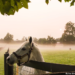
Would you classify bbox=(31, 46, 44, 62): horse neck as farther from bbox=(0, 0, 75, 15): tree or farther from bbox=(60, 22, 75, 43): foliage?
bbox=(60, 22, 75, 43): foliage

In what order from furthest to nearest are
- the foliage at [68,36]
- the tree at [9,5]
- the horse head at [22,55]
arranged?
the foliage at [68,36]
the horse head at [22,55]
the tree at [9,5]

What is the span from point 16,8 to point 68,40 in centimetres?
1847

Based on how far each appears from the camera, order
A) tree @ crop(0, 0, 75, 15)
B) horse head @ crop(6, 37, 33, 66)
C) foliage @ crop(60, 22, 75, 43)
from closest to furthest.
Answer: tree @ crop(0, 0, 75, 15), horse head @ crop(6, 37, 33, 66), foliage @ crop(60, 22, 75, 43)

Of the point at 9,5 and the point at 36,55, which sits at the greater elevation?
the point at 9,5

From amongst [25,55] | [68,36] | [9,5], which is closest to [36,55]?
[25,55]

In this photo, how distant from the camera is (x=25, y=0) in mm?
1314

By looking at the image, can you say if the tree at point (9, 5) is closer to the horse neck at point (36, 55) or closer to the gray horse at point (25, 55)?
the gray horse at point (25, 55)

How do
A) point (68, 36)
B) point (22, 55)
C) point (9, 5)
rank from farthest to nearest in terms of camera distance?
point (68, 36), point (22, 55), point (9, 5)

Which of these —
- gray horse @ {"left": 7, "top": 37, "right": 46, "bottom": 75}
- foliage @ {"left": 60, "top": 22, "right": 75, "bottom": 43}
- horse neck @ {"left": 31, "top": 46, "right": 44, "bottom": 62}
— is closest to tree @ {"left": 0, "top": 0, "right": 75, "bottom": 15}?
gray horse @ {"left": 7, "top": 37, "right": 46, "bottom": 75}

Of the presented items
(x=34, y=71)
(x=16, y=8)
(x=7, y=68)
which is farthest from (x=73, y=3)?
(x=7, y=68)

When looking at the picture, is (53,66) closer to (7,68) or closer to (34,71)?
(34,71)

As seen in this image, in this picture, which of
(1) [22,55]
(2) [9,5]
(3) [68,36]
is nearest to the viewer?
(2) [9,5]

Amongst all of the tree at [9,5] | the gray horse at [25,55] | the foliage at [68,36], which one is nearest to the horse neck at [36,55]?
the gray horse at [25,55]

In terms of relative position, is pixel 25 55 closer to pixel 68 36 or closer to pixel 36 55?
pixel 36 55
